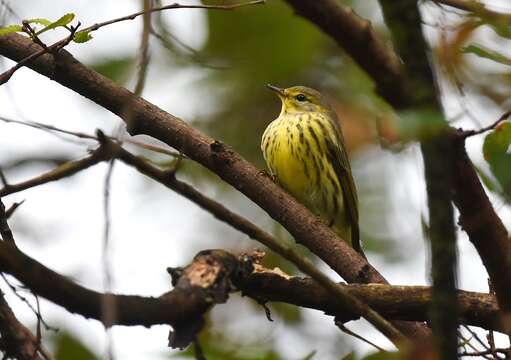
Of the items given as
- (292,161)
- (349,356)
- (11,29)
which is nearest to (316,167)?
(292,161)

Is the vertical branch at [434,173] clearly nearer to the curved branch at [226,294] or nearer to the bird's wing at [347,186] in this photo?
the curved branch at [226,294]

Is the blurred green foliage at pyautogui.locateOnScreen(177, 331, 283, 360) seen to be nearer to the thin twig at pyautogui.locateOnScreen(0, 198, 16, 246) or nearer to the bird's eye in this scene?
the thin twig at pyautogui.locateOnScreen(0, 198, 16, 246)

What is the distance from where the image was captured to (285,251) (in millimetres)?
2502

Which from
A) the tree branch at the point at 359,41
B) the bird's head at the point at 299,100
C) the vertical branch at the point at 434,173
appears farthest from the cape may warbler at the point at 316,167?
the vertical branch at the point at 434,173

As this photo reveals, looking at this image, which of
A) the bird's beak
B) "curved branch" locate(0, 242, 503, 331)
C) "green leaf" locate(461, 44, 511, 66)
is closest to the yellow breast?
the bird's beak

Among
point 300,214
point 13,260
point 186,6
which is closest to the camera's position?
point 13,260

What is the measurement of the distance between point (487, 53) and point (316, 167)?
3338 mm

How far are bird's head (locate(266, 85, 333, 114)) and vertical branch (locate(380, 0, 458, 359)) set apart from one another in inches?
189

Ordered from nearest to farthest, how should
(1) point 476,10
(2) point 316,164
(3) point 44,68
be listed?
(1) point 476,10, (3) point 44,68, (2) point 316,164

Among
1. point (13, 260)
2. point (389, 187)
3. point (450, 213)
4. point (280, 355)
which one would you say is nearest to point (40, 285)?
point (13, 260)

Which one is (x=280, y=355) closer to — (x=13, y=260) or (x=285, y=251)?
(x=285, y=251)

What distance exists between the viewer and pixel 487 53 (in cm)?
270

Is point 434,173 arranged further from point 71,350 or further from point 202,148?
point 202,148

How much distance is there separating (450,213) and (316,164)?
164 inches
